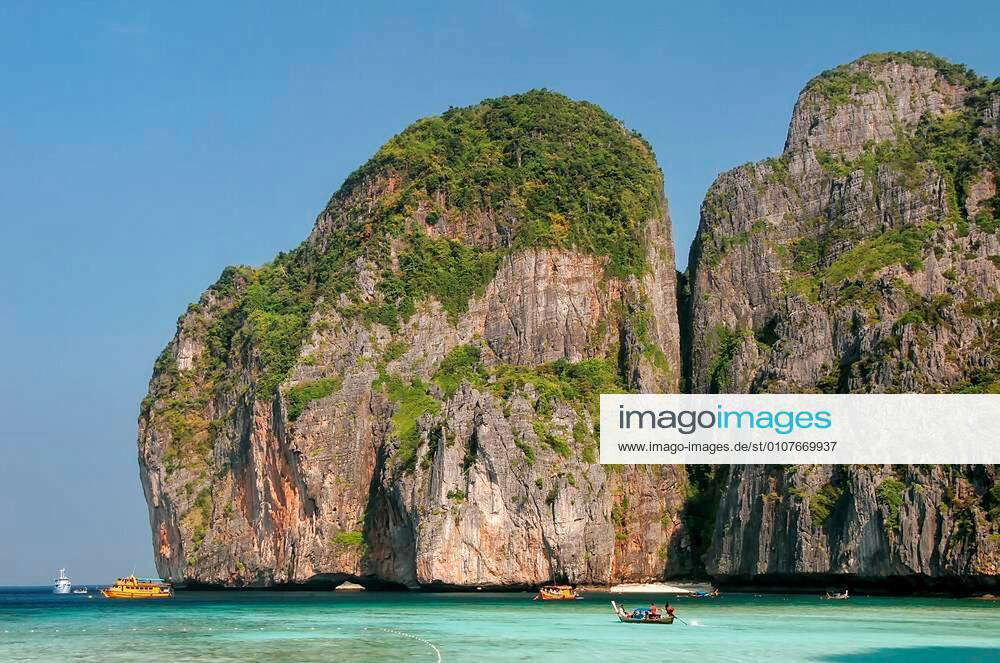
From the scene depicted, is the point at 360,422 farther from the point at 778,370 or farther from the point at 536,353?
the point at 778,370

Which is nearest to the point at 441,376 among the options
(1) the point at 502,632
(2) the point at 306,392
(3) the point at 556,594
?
(2) the point at 306,392

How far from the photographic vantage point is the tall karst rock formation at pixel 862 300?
272ft

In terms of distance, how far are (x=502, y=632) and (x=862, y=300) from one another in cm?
5698

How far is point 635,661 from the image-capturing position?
4116 centimetres

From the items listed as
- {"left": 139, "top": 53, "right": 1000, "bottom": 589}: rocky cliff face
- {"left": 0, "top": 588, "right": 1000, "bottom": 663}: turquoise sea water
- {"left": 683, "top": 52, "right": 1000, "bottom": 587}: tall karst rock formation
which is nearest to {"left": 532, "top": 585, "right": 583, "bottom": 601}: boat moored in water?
{"left": 0, "top": 588, "right": 1000, "bottom": 663}: turquoise sea water

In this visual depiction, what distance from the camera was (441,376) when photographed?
354 feet

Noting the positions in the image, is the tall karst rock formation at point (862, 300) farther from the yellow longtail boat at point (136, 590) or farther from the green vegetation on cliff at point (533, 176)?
the yellow longtail boat at point (136, 590)

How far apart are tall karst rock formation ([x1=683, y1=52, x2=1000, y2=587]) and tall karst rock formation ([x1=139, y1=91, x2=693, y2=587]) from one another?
27.5 feet

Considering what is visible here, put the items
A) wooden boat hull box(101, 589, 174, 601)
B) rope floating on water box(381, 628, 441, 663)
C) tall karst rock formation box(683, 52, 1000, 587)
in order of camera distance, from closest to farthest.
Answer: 1. rope floating on water box(381, 628, 441, 663)
2. tall karst rock formation box(683, 52, 1000, 587)
3. wooden boat hull box(101, 589, 174, 601)

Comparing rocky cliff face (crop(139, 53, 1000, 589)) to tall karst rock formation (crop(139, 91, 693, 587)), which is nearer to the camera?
rocky cliff face (crop(139, 53, 1000, 589))

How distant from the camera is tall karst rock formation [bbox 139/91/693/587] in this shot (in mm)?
94438

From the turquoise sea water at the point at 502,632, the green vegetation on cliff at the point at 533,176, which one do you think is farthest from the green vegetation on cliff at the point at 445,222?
the turquoise sea water at the point at 502,632

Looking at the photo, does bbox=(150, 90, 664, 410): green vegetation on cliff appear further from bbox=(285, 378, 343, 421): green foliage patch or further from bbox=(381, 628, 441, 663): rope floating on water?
bbox=(381, 628, 441, 663): rope floating on water

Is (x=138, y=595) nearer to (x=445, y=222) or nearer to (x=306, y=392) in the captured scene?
(x=306, y=392)
